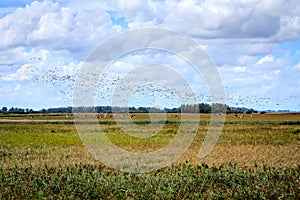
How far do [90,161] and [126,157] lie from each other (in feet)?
4.82

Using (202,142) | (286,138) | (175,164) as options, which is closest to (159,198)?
(175,164)

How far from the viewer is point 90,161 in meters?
16.1

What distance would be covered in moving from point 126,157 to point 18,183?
229 inches

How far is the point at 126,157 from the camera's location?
55.7ft

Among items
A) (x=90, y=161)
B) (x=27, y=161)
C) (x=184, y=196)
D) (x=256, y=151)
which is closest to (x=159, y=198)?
(x=184, y=196)

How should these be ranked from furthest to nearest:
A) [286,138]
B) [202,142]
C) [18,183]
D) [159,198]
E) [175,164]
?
[286,138]
[202,142]
[175,164]
[18,183]
[159,198]

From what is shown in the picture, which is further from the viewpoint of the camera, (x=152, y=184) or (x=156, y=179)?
(x=156, y=179)

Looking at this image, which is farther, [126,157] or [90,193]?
[126,157]

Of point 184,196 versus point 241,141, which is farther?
point 241,141

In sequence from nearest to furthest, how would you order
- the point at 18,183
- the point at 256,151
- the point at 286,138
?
the point at 18,183, the point at 256,151, the point at 286,138

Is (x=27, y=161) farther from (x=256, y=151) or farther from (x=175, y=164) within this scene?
(x=256, y=151)

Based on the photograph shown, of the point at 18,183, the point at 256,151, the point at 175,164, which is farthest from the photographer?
the point at 256,151

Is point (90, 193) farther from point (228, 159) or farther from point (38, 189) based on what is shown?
point (228, 159)

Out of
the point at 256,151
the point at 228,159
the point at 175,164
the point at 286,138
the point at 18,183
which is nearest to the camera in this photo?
the point at 18,183
